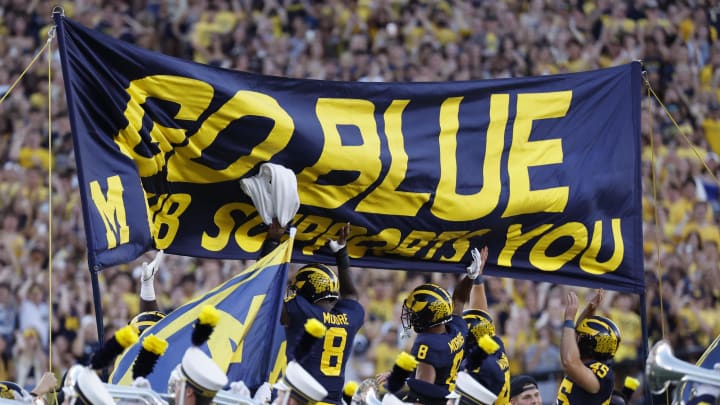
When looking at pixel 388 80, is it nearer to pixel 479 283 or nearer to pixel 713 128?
pixel 713 128

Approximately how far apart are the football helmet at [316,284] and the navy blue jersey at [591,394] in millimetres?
1589

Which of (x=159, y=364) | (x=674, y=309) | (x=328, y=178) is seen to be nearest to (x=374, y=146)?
(x=328, y=178)

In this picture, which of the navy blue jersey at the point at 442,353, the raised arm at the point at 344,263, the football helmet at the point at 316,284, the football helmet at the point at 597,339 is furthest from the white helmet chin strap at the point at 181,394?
the football helmet at the point at 597,339

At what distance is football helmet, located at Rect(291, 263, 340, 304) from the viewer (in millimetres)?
9430

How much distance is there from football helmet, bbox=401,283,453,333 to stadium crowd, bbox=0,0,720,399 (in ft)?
→ 13.8

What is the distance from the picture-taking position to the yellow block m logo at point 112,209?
30.0 ft

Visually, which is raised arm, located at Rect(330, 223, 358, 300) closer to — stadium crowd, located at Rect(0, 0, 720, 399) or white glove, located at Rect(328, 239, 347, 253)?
white glove, located at Rect(328, 239, 347, 253)

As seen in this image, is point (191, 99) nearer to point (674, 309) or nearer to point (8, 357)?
point (8, 357)

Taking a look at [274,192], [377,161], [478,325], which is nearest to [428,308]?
[478,325]

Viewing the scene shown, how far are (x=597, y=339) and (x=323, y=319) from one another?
1.76 m

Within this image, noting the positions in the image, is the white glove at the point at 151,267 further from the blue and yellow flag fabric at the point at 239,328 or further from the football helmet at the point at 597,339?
the football helmet at the point at 597,339

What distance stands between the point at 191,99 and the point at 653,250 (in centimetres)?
794

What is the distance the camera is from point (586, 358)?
9602 mm

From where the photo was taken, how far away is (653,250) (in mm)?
16344
